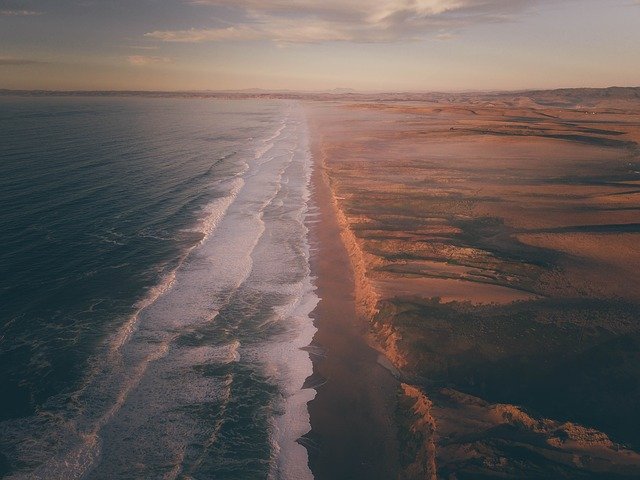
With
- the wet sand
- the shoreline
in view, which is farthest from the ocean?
the wet sand

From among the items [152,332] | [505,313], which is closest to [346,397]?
[505,313]

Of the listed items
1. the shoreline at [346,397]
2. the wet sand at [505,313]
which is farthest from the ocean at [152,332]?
the wet sand at [505,313]

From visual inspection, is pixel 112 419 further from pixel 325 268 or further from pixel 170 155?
pixel 170 155

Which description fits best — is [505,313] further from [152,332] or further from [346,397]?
[152,332]

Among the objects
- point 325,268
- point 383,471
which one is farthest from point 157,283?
point 383,471

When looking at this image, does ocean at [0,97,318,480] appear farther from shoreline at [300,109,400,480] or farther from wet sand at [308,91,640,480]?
wet sand at [308,91,640,480]

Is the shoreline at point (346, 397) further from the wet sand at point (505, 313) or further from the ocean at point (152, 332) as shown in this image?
the ocean at point (152, 332)
